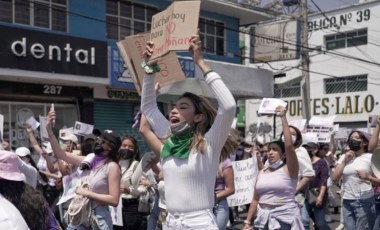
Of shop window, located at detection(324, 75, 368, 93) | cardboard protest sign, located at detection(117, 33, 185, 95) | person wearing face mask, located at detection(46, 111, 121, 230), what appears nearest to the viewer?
cardboard protest sign, located at detection(117, 33, 185, 95)

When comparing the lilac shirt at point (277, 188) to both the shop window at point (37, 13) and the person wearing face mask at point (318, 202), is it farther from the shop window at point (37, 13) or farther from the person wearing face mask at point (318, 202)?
the shop window at point (37, 13)

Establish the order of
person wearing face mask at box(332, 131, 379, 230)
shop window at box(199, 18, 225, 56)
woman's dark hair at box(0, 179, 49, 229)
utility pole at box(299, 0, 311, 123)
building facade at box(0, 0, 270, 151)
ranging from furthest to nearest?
utility pole at box(299, 0, 311, 123) < shop window at box(199, 18, 225, 56) < building facade at box(0, 0, 270, 151) < person wearing face mask at box(332, 131, 379, 230) < woman's dark hair at box(0, 179, 49, 229)

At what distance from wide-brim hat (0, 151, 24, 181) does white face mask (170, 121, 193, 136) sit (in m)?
1.00

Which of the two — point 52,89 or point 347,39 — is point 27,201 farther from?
point 347,39

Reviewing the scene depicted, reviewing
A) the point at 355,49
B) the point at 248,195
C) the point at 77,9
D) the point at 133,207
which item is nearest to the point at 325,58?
the point at 355,49

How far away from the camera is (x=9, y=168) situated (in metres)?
3.10

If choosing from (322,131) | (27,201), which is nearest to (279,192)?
(27,201)

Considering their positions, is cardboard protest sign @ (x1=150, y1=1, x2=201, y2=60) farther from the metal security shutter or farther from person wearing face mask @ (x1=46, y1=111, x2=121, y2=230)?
the metal security shutter

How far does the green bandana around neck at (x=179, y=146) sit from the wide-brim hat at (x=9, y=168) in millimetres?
982

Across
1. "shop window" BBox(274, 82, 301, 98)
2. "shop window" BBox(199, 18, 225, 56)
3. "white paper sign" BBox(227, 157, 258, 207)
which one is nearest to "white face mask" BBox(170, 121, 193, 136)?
"white paper sign" BBox(227, 157, 258, 207)

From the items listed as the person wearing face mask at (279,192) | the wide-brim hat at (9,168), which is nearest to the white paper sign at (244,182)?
the person wearing face mask at (279,192)

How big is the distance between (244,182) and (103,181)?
3.78 meters

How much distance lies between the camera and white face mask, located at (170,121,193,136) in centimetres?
373

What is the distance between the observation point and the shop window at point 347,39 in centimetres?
3462
